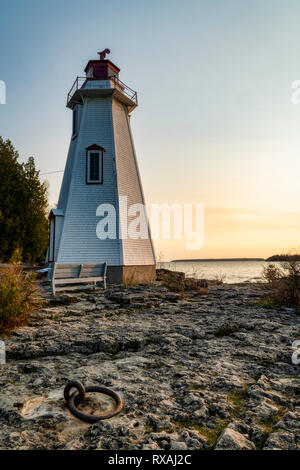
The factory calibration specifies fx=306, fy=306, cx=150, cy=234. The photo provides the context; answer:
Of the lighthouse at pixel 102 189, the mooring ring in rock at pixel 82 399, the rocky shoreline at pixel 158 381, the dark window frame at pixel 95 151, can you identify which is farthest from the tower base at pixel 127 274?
the mooring ring in rock at pixel 82 399

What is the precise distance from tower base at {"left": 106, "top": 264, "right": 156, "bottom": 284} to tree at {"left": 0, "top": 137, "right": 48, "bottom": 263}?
11.1 m

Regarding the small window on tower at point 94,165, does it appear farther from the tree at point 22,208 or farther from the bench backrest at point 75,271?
the tree at point 22,208

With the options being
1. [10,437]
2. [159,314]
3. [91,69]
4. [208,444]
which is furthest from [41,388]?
[91,69]

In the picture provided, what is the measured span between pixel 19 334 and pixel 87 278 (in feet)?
22.9

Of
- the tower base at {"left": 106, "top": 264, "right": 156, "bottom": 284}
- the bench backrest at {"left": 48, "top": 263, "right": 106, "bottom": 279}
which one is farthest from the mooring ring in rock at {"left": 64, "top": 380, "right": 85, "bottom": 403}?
the tower base at {"left": 106, "top": 264, "right": 156, "bottom": 284}

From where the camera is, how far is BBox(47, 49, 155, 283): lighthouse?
17.0 meters

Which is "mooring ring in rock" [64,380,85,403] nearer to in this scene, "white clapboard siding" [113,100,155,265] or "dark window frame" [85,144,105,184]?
"white clapboard siding" [113,100,155,265]

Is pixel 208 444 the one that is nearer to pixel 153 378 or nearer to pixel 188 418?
pixel 188 418

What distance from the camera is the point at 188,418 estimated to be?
295 centimetres

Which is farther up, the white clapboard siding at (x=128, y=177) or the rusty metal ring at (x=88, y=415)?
the white clapboard siding at (x=128, y=177)

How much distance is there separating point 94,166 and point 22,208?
34.0 ft

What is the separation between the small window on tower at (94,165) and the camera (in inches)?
717

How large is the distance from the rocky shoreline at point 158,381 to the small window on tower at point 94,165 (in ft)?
39.2

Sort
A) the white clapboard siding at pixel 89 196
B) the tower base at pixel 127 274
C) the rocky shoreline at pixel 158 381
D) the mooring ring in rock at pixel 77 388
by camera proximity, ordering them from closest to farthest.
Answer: the rocky shoreline at pixel 158 381, the mooring ring in rock at pixel 77 388, the tower base at pixel 127 274, the white clapboard siding at pixel 89 196
